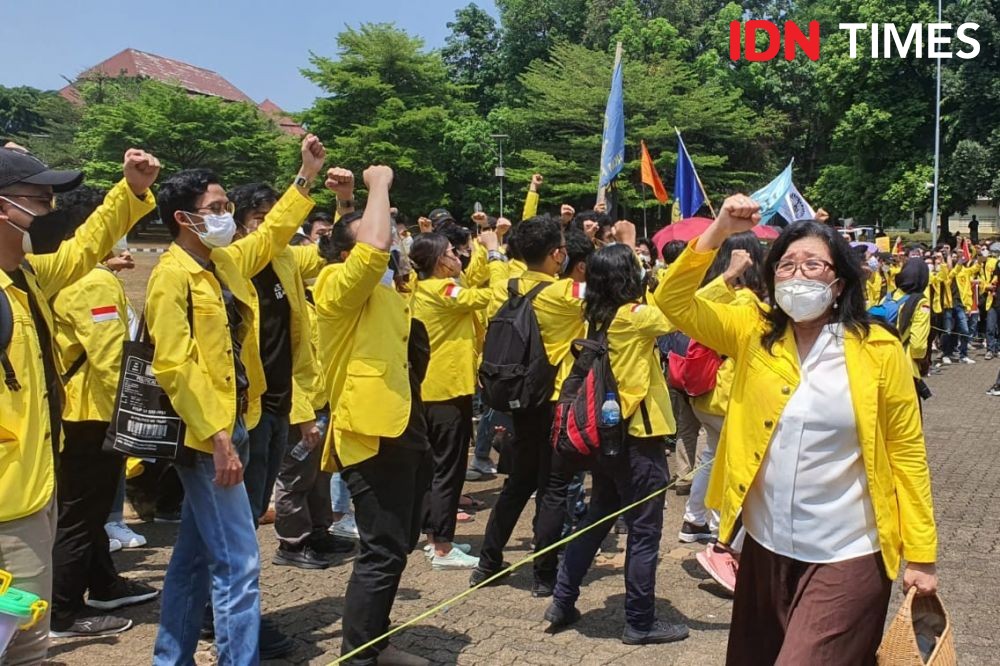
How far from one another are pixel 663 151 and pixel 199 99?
849 inches

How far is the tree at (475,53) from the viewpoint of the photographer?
2132 inches

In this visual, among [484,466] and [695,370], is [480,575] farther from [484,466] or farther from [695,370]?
[484,466]

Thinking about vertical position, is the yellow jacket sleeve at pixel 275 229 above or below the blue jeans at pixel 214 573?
above

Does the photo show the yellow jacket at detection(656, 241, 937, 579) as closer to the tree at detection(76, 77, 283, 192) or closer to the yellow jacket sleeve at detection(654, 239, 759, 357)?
the yellow jacket sleeve at detection(654, 239, 759, 357)

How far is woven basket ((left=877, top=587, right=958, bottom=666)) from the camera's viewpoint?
2.55 m

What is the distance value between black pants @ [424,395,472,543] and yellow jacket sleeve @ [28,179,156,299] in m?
2.38

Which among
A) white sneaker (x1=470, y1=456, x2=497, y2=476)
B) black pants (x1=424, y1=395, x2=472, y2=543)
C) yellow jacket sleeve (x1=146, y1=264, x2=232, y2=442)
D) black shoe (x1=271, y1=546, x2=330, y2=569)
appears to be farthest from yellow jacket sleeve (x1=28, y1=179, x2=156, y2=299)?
white sneaker (x1=470, y1=456, x2=497, y2=476)

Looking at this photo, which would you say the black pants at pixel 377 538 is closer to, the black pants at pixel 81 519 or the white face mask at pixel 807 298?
the black pants at pixel 81 519

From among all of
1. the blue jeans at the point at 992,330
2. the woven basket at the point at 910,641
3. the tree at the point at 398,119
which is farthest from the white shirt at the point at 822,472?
the tree at the point at 398,119

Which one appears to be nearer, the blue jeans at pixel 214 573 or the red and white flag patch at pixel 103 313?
the blue jeans at pixel 214 573

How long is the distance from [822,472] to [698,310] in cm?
70

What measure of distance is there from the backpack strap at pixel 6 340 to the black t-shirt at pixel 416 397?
148cm

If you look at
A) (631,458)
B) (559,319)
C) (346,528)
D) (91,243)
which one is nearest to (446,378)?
(559,319)

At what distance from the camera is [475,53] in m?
55.4
